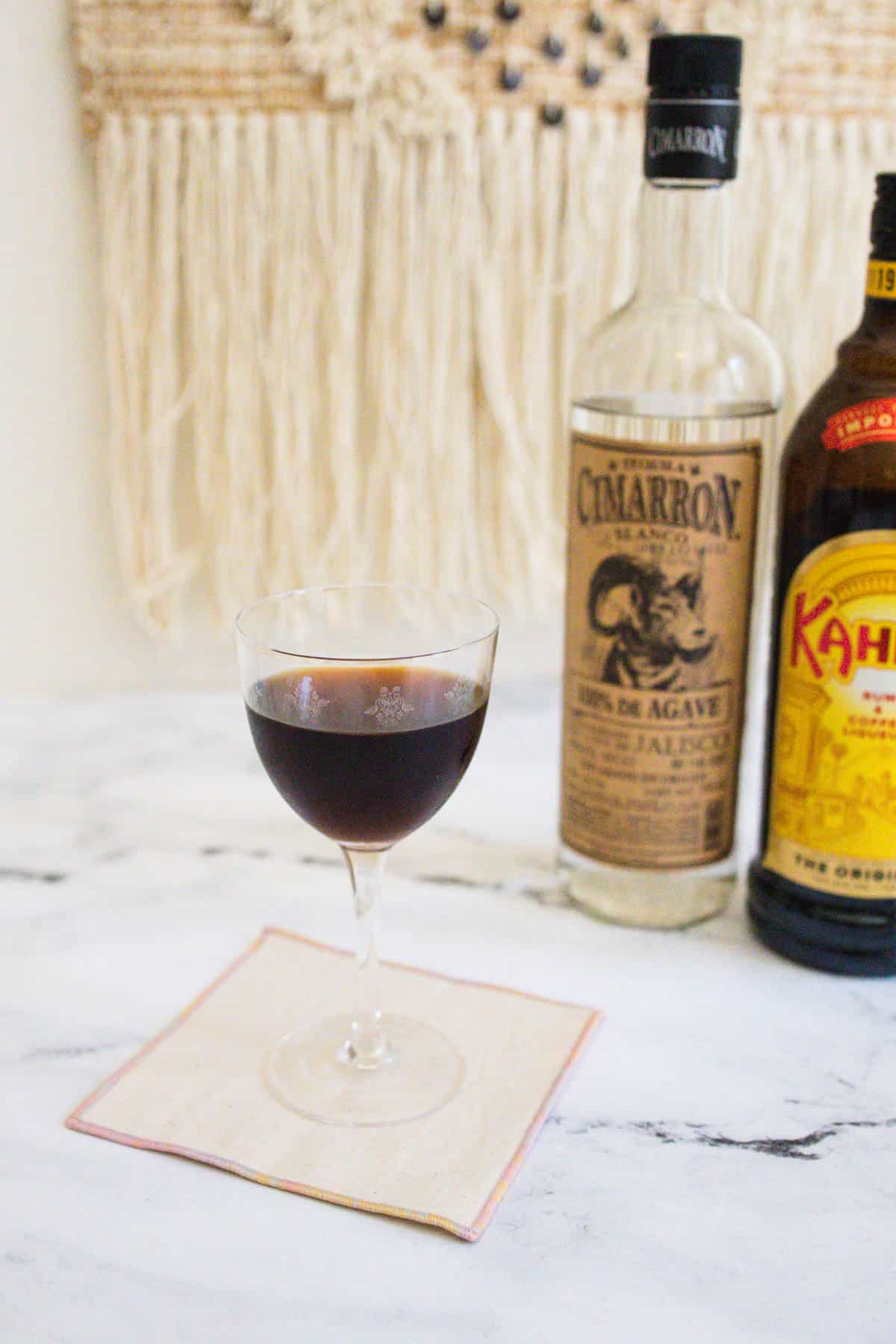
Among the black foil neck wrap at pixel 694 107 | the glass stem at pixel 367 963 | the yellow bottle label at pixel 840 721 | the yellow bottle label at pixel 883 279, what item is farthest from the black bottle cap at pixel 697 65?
the glass stem at pixel 367 963

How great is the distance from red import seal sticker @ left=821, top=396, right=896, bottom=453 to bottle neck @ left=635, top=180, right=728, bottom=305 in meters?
0.11

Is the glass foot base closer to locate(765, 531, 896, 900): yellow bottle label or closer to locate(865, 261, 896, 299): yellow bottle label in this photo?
locate(765, 531, 896, 900): yellow bottle label

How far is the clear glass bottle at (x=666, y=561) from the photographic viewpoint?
2.25 feet

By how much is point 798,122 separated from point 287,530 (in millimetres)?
458

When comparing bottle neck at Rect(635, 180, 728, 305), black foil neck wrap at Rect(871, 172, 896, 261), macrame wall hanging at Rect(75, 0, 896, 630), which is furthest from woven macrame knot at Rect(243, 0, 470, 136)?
black foil neck wrap at Rect(871, 172, 896, 261)

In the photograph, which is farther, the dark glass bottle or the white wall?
the white wall

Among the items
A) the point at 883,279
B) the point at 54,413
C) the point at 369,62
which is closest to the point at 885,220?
the point at 883,279

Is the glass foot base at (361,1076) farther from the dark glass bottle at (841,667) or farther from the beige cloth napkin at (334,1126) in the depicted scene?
the dark glass bottle at (841,667)

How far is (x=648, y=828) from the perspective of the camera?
0.73 meters

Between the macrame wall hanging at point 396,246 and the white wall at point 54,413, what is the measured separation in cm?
4

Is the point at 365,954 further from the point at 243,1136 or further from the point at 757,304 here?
the point at 757,304

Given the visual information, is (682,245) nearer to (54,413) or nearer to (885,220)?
(885,220)

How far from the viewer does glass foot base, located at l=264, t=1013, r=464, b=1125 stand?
1.88 ft

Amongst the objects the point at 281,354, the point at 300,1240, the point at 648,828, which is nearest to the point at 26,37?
the point at 281,354
